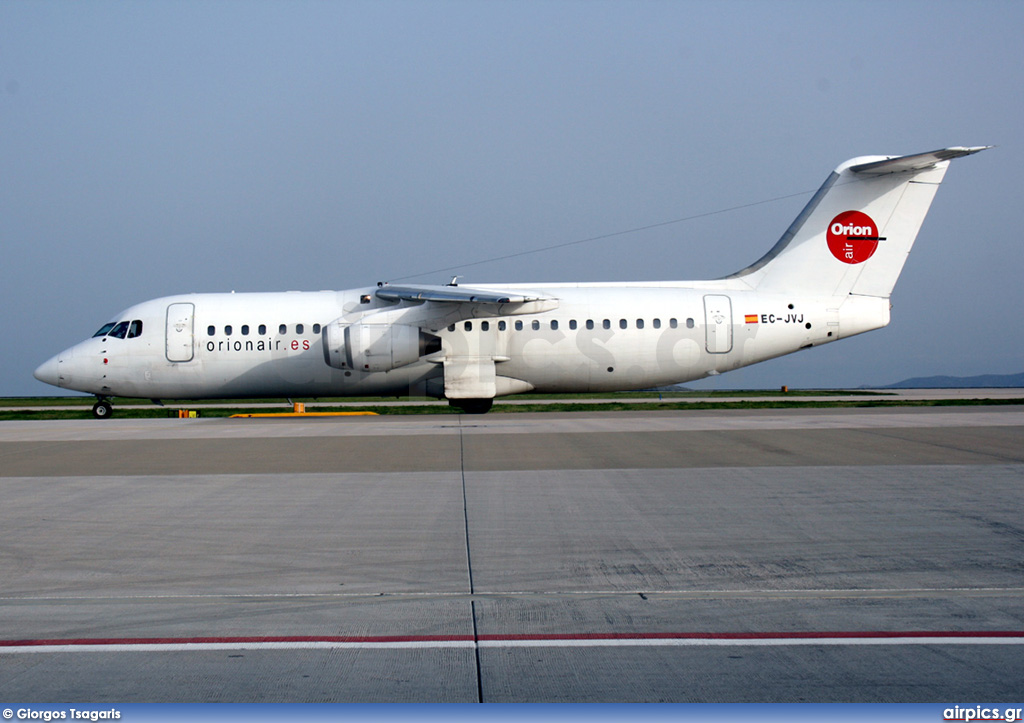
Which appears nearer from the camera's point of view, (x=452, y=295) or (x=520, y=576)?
(x=520, y=576)

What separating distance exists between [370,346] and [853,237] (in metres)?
14.4

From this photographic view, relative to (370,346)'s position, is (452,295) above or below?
above

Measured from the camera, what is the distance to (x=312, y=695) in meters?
4.50

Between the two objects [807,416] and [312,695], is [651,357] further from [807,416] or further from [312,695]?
[312,695]

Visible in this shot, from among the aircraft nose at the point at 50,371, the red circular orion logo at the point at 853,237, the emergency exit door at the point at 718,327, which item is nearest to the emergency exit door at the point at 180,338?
the aircraft nose at the point at 50,371

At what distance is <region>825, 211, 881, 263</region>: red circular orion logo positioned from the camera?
25766 mm

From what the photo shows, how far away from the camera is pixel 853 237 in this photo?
25.8 m

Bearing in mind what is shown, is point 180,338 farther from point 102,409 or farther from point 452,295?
point 452,295

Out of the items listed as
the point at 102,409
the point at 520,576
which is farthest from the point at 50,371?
the point at 520,576

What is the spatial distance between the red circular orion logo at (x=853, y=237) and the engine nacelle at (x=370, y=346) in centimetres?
1255

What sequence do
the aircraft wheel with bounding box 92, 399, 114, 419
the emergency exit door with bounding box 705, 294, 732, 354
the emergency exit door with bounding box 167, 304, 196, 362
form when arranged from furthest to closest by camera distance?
the aircraft wheel with bounding box 92, 399, 114, 419
the emergency exit door with bounding box 167, 304, 196, 362
the emergency exit door with bounding box 705, 294, 732, 354

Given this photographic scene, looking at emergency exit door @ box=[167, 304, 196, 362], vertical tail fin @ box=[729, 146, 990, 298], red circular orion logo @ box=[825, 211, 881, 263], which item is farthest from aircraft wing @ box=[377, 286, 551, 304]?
red circular orion logo @ box=[825, 211, 881, 263]

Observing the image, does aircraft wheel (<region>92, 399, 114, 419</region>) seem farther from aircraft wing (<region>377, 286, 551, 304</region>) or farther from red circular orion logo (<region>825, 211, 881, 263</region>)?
red circular orion logo (<region>825, 211, 881, 263</region>)

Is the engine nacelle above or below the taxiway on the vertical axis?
above
